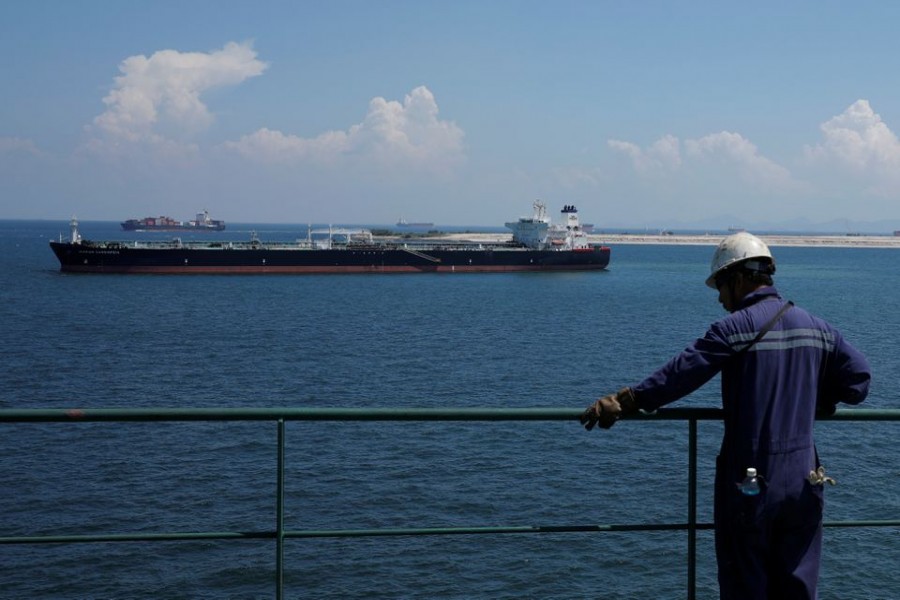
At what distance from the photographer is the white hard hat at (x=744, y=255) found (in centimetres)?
374

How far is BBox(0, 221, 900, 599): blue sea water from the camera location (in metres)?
14.1

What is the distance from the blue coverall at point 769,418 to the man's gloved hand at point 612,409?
0.04 m

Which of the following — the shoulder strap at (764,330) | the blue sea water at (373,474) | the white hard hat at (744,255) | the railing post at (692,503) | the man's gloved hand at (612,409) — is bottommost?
the blue sea water at (373,474)

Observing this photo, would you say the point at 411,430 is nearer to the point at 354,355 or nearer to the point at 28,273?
the point at 354,355

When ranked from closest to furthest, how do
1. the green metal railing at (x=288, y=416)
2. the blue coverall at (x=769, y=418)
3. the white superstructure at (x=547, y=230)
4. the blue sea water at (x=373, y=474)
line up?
the blue coverall at (x=769, y=418)
the green metal railing at (x=288, y=416)
the blue sea water at (x=373, y=474)
the white superstructure at (x=547, y=230)

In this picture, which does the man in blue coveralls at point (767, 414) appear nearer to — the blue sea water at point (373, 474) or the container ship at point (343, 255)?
the blue sea water at point (373, 474)

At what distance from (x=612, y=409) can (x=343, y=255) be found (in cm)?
8671

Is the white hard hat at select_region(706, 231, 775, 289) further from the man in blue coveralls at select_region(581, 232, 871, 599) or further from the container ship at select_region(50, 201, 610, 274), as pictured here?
the container ship at select_region(50, 201, 610, 274)

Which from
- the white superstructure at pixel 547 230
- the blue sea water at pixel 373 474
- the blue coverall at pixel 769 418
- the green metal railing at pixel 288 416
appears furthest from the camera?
the white superstructure at pixel 547 230

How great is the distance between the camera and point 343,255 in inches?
3524

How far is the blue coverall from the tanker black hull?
82.6 m

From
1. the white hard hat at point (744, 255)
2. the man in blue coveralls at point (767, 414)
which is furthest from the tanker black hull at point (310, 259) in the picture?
the man in blue coveralls at point (767, 414)

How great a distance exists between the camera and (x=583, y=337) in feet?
148

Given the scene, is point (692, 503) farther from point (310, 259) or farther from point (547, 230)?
point (547, 230)
